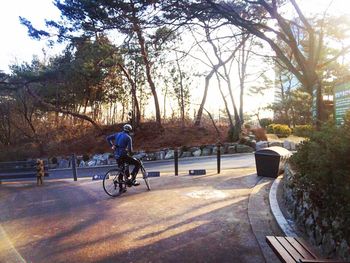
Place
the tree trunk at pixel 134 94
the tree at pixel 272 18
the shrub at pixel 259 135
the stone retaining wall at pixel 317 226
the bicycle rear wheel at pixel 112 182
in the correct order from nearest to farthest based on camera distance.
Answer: the stone retaining wall at pixel 317 226, the bicycle rear wheel at pixel 112 182, the tree at pixel 272 18, the shrub at pixel 259 135, the tree trunk at pixel 134 94

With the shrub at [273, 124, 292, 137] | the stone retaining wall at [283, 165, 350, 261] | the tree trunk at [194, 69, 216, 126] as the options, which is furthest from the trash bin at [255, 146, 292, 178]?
the shrub at [273, 124, 292, 137]

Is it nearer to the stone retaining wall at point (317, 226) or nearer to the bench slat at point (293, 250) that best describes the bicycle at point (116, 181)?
the stone retaining wall at point (317, 226)

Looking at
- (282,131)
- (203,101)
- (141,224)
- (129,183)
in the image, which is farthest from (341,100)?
(282,131)

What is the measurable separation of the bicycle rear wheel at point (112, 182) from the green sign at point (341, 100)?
594cm

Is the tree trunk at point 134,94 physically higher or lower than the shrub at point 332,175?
higher

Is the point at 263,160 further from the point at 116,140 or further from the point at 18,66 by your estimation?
the point at 18,66

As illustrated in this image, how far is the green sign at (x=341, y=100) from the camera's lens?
9.83 meters

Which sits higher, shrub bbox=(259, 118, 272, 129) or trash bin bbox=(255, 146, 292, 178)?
shrub bbox=(259, 118, 272, 129)

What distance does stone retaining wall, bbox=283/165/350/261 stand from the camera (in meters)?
5.28

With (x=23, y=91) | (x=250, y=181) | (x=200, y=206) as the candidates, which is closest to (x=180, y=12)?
(x=250, y=181)

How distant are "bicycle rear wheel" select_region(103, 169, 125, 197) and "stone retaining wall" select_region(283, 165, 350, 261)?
498 centimetres

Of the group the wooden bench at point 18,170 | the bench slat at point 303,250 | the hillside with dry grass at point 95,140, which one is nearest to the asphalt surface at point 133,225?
→ the bench slat at point 303,250

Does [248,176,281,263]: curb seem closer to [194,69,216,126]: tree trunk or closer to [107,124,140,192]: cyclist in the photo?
[107,124,140,192]: cyclist

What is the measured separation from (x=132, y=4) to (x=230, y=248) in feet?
30.7
